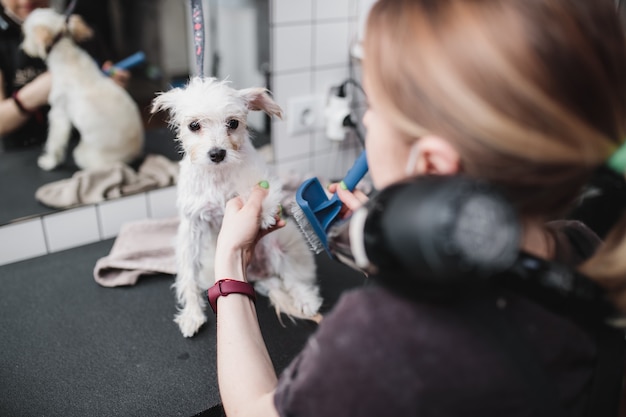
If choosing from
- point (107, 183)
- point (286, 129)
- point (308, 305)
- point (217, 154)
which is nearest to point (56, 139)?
point (107, 183)

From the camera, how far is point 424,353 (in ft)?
1.42

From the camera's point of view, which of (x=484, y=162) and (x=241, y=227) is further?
(x=241, y=227)

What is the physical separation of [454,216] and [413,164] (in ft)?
0.38

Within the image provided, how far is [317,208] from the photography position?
0.82 m

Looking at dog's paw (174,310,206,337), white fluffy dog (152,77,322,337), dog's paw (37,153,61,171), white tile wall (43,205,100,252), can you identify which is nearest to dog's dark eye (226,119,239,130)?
white fluffy dog (152,77,322,337)

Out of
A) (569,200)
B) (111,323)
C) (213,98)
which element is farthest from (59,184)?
(569,200)

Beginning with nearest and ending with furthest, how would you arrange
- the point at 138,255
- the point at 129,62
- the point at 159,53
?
the point at 138,255
the point at 129,62
the point at 159,53

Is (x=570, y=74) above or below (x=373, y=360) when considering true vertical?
above

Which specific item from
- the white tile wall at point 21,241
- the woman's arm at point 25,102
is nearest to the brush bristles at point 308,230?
the white tile wall at point 21,241

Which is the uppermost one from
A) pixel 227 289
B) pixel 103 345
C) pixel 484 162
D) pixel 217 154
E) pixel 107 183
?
pixel 484 162

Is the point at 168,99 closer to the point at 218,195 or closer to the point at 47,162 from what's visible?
the point at 218,195

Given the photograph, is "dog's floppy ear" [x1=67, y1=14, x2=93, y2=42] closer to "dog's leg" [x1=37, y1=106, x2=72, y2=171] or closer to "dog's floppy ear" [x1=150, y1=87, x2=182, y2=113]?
"dog's leg" [x1=37, y1=106, x2=72, y2=171]

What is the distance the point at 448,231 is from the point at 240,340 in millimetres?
353

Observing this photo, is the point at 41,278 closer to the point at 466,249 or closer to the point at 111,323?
the point at 111,323
